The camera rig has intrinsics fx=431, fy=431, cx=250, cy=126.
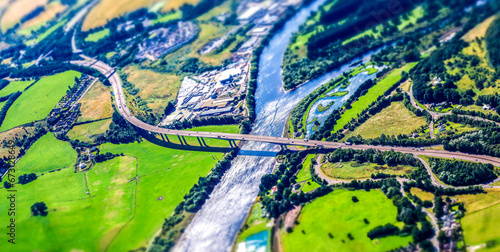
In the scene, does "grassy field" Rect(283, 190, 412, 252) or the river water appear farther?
the river water

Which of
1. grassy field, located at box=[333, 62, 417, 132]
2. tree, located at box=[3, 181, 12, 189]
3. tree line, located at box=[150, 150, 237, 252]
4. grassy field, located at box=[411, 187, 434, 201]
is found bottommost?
grassy field, located at box=[411, 187, 434, 201]

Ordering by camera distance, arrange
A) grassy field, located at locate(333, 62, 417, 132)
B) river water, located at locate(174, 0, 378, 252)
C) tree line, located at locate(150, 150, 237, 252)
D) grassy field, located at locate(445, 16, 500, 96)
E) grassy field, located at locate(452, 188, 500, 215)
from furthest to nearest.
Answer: grassy field, located at locate(333, 62, 417, 132) → grassy field, located at locate(445, 16, 500, 96) → river water, located at locate(174, 0, 378, 252) → tree line, located at locate(150, 150, 237, 252) → grassy field, located at locate(452, 188, 500, 215)

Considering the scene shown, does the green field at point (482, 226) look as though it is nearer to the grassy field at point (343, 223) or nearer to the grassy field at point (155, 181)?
the grassy field at point (343, 223)

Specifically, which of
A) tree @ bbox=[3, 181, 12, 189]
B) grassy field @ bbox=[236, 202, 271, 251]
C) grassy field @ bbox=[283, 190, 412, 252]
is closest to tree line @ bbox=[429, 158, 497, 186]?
grassy field @ bbox=[283, 190, 412, 252]

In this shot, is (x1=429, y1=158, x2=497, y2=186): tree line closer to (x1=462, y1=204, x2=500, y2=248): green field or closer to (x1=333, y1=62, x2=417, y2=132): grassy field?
(x1=462, y1=204, x2=500, y2=248): green field

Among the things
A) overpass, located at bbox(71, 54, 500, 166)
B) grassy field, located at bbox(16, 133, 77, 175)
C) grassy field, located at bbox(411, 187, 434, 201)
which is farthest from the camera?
grassy field, located at bbox(16, 133, 77, 175)

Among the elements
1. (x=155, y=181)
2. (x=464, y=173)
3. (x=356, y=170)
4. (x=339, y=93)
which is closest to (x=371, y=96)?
(x=339, y=93)

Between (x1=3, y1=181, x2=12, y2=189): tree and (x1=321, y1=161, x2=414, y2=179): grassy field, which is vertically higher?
(x1=3, y1=181, x2=12, y2=189): tree
